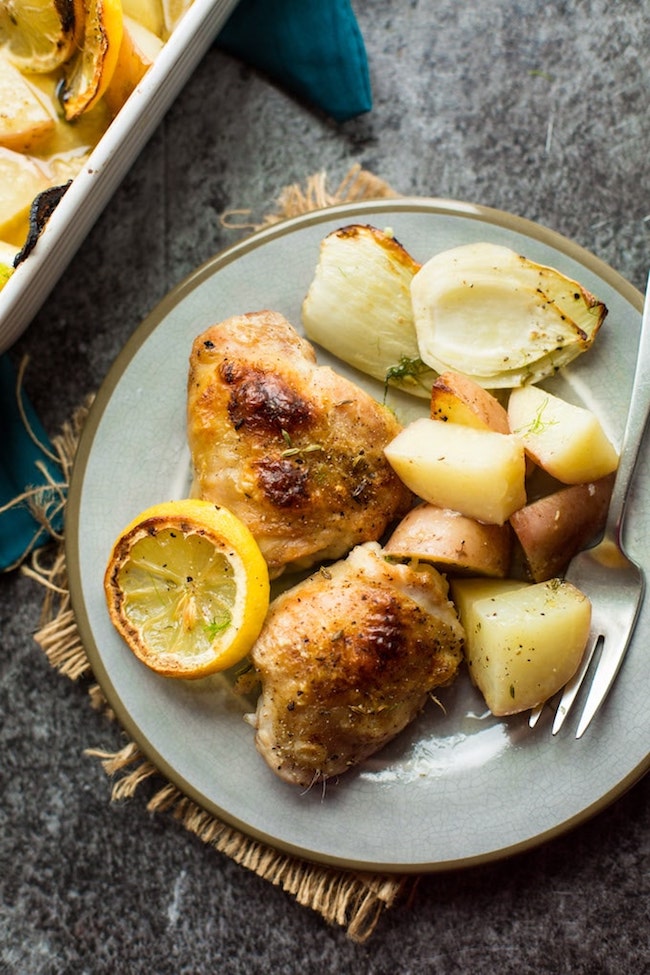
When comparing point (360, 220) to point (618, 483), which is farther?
point (360, 220)

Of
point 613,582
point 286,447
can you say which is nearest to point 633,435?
point 613,582

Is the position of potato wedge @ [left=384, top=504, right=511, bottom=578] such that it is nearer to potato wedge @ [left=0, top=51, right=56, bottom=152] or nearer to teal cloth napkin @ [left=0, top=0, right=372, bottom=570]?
teal cloth napkin @ [left=0, top=0, right=372, bottom=570]

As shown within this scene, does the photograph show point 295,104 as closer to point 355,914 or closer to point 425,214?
point 425,214

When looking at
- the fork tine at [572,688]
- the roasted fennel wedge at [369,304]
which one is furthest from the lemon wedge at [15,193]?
the fork tine at [572,688]

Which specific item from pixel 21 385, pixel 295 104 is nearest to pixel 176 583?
pixel 21 385

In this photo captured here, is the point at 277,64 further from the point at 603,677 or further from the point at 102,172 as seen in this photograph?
the point at 603,677

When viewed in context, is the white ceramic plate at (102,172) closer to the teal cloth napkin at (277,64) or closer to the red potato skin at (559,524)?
the teal cloth napkin at (277,64)

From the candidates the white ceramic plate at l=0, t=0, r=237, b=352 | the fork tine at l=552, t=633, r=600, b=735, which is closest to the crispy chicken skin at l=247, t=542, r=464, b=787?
the fork tine at l=552, t=633, r=600, b=735
